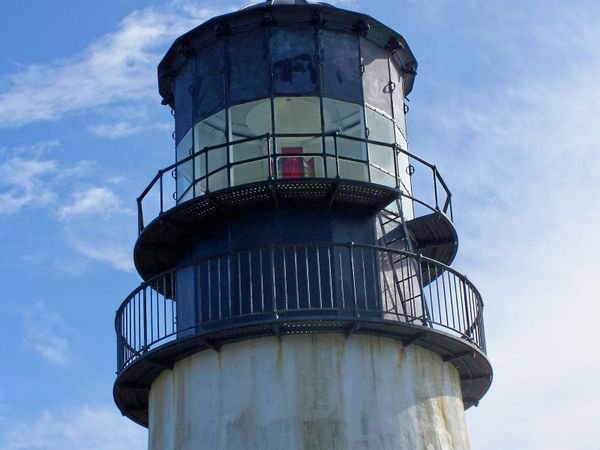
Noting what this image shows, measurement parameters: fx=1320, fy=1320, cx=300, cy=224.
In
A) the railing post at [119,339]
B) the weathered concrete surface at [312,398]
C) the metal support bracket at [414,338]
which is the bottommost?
the weathered concrete surface at [312,398]

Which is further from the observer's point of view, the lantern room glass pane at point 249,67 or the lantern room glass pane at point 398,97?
the lantern room glass pane at point 398,97

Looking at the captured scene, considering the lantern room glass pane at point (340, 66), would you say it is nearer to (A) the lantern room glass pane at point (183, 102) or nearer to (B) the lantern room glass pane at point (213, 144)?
(B) the lantern room glass pane at point (213, 144)

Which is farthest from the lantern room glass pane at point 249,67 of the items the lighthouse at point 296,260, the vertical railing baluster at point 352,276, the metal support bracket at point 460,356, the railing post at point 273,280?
the metal support bracket at point 460,356

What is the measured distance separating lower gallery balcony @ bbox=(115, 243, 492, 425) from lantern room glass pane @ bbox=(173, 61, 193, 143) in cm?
291

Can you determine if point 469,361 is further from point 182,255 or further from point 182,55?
point 182,55

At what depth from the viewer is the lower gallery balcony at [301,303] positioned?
21.0 m

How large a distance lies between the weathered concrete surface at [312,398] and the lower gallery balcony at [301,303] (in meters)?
0.27

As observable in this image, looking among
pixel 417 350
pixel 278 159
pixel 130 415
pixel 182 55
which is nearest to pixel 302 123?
pixel 278 159

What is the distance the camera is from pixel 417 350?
71.4 ft

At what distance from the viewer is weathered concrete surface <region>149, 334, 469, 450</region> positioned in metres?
20.5

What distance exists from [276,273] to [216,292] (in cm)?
115

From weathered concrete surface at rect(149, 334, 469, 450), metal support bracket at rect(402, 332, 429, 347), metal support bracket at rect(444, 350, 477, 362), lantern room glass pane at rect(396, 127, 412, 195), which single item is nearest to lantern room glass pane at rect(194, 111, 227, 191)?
lantern room glass pane at rect(396, 127, 412, 195)

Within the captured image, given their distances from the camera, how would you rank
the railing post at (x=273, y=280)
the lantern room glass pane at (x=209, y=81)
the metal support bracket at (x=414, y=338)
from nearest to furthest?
the railing post at (x=273, y=280)
the metal support bracket at (x=414, y=338)
the lantern room glass pane at (x=209, y=81)

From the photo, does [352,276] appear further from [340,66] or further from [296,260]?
[340,66]
